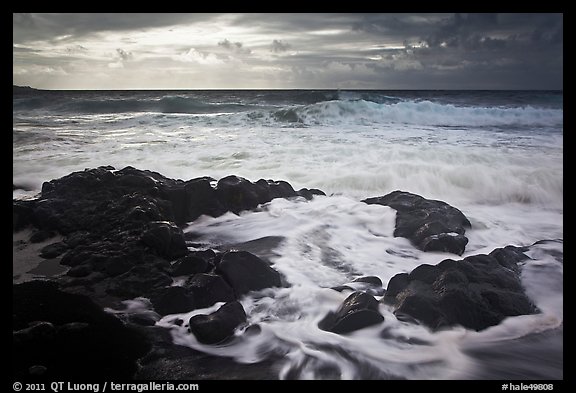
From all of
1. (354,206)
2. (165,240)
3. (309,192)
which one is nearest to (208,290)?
(165,240)

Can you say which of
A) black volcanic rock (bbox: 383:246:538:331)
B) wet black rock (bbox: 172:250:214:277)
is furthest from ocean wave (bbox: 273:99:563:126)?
black volcanic rock (bbox: 383:246:538:331)

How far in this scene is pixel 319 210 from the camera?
5863 mm

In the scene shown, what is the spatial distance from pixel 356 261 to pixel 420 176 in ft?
10.2

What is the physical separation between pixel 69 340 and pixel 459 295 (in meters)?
2.98

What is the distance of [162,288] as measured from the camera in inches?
152

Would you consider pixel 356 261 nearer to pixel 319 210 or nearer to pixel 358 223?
pixel 358 223

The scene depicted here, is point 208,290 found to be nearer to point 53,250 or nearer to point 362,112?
point 53,250

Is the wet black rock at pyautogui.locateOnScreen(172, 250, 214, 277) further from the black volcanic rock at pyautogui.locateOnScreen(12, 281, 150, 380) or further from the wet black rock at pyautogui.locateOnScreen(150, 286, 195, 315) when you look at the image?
the black volcanic rock at pyautogui.locateOnScreen(12, 281, 150, 380)

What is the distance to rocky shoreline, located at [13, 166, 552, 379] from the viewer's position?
315 cm

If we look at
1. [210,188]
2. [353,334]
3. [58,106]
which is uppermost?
[58,106]

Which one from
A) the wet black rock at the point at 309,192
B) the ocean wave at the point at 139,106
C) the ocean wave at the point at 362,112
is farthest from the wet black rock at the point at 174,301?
the ocean wave at the point at 139,106

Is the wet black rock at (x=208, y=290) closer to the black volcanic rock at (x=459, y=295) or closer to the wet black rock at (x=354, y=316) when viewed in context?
the wet black rock at (x=354, y=316)

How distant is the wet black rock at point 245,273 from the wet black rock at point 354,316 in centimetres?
67
